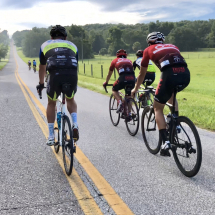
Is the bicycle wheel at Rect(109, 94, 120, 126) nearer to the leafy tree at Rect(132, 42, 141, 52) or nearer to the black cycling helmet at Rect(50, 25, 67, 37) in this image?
the black cycling helmet at Rect(50, 25, 67, 37)

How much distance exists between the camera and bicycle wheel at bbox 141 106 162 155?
4840mm

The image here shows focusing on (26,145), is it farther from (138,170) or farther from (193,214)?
(193,214)

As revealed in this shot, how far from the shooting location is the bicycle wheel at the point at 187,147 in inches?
143

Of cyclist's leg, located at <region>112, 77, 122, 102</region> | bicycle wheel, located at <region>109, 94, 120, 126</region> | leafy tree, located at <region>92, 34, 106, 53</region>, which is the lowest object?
bicycle wheel, located at <region>109, 94, 120, 126</region>

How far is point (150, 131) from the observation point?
16.7 feet

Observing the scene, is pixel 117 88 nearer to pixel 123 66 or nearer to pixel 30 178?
pixel 123 66

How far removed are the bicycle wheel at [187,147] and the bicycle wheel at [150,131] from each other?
2.42 feet

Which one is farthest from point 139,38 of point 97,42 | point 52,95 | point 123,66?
point 52,95

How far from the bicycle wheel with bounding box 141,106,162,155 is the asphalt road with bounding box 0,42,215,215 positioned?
6.1 inches

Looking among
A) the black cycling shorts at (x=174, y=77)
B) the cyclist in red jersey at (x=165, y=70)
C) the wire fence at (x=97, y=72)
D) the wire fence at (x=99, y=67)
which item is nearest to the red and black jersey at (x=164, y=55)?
the cyclist in red jersey at (x=165, y=70)

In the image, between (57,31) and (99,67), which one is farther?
(99,67)

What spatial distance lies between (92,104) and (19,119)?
340 cm

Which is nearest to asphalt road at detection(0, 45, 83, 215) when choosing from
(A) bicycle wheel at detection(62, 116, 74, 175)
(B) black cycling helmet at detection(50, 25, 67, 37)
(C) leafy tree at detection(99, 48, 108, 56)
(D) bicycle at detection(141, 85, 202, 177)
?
Result: (A) bicycle wheel at detection(62, 116, 74, 175)

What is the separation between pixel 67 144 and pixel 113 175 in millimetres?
818
